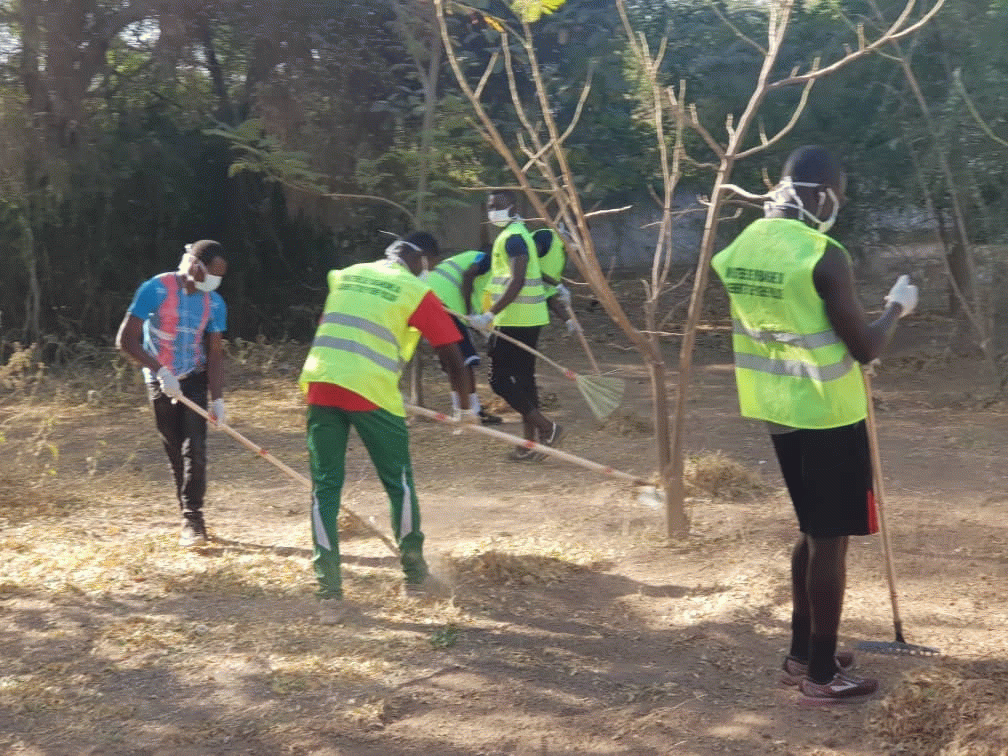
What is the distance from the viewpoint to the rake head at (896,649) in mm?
4715

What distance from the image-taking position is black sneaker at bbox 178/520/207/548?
662 cm

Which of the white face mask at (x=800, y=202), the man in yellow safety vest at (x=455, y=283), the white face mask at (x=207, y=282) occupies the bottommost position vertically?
the man in yellow safety vest at (x=455, y=283)

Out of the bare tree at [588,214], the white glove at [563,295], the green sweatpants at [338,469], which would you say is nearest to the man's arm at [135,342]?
the green sweatpants at [338,469]

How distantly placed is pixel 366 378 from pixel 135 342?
165 centimetres

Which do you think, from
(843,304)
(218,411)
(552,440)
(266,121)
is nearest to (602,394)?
(552,440)

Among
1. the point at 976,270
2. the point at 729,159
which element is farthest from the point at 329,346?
the point at 976,270

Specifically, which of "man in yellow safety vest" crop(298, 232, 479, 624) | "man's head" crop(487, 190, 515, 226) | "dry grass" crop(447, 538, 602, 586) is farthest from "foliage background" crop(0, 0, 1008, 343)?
"man in yellow safety vest" crop(298, 232, 479, 624)

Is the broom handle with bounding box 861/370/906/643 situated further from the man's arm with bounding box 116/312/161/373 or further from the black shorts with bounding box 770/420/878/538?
the man's arm with bounding box 116/312/161/373

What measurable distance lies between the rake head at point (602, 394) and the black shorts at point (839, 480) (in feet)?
12.5

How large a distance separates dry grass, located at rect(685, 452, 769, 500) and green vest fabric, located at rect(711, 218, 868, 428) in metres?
2.91

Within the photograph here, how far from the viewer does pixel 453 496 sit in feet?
24.9

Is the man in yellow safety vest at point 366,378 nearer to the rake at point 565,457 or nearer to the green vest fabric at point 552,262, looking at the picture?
the rake at point 565,457

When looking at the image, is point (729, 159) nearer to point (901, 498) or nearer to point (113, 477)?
point (901, 498)

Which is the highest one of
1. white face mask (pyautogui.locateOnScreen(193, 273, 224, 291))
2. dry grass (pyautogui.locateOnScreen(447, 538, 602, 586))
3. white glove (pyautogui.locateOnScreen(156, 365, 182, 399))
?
white face mask (pyautogui.locateOnScreen(193, 273, 224, 291))
